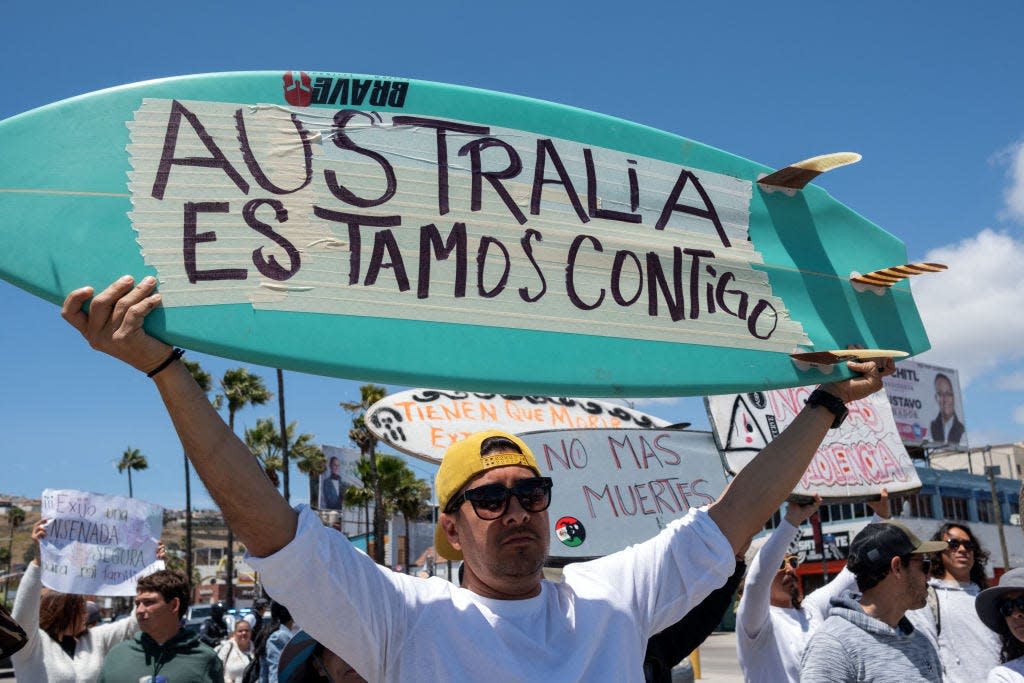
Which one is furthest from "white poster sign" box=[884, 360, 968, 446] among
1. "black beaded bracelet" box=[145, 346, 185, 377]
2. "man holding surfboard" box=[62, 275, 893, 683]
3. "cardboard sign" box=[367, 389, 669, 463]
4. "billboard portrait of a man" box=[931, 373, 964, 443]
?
"black beaded bracelet" box=[145, 346, 185, 377]

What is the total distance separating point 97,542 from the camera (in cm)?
729

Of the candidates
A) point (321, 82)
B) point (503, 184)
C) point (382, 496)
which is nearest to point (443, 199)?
point (503, 184)

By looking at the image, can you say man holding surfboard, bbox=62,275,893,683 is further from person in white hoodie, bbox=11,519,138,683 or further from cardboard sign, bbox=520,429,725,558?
person in white hoodie, bbox=11,519,138,683

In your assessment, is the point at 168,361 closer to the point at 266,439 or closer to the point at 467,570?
the point at 467,570

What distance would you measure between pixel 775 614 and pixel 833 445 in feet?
4.05

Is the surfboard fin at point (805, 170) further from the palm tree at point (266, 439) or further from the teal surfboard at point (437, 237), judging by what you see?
the palm tree at point (266, 439)

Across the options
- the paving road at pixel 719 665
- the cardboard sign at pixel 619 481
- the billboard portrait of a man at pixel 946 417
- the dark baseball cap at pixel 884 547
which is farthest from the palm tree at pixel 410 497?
the dark baseball cap at pixel 884 547

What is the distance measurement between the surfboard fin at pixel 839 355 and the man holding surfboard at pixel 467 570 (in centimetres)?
68

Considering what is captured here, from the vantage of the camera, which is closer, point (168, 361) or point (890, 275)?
point (168, 361)

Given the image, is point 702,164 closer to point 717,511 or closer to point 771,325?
point 771,325

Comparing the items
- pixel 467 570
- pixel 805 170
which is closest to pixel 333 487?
pixel 805 170

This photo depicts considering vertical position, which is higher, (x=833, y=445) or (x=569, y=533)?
(x=833, y=445)

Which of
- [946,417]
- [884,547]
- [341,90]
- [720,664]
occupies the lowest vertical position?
[720,664]

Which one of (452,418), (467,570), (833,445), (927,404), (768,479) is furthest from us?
(927,404)
